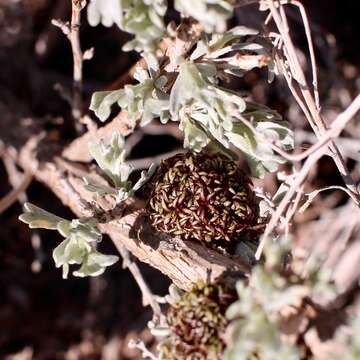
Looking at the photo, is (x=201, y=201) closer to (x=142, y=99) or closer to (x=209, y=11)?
(x=142, y=99)

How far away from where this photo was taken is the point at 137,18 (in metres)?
1.05

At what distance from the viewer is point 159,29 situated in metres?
1.06

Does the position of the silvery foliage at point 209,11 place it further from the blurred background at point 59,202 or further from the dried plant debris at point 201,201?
the blurred background at point 59,202

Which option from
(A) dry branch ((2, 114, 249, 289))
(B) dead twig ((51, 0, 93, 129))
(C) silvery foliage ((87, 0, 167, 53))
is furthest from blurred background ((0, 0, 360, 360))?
(C) silvery foliage ((87, 0, 167, 53))

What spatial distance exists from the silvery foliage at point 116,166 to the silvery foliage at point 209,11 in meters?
0.36

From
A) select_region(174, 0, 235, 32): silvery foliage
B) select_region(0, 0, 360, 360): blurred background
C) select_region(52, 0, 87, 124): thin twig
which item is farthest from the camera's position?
select_region(0, 0, 360, 360): blurred background

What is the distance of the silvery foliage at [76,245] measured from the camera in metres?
1.20

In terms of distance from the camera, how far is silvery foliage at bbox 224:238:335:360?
86 cm

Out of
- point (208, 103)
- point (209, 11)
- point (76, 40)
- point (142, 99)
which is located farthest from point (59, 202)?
point (209, 11)

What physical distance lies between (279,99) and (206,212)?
3.98 ft

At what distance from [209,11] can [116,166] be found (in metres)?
0.43

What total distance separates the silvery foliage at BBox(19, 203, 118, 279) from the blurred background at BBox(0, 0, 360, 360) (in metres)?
1.15

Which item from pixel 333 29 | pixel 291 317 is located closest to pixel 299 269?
pixel 291 317

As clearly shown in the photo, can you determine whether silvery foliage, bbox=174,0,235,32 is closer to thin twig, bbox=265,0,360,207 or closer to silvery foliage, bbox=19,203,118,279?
thin twig, bbox=265,0,360,207
